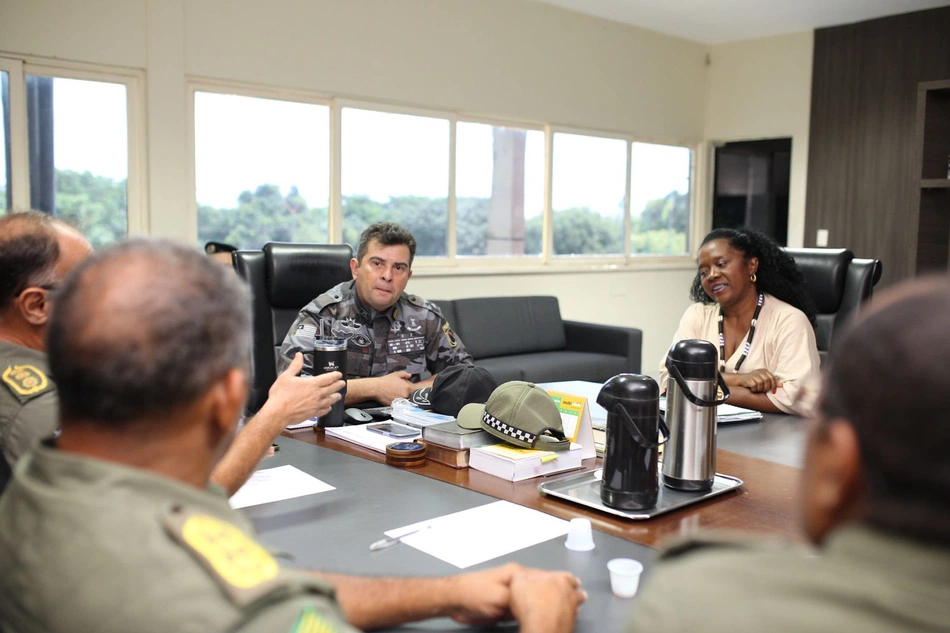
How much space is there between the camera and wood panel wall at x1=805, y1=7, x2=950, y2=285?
6.26 meters

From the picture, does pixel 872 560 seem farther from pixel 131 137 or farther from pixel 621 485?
pixel 131 137

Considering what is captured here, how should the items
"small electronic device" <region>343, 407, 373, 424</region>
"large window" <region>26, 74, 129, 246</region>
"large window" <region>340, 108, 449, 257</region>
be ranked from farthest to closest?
"large window" <region>340, 108, 449, 257</region> → "large window" <region>26, 74, 129, 246</region> → "small electronic device" <region>343, 407, 373, 424</region>

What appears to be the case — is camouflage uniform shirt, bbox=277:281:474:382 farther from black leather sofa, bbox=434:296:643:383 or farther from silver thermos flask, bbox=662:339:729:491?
black leather sofa, bbox=434:296:643:383

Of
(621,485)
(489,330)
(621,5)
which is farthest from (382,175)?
(621,485)

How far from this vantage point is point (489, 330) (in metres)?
5.23

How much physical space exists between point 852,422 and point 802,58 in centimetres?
724

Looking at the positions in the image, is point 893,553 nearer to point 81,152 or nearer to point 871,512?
point 871,512

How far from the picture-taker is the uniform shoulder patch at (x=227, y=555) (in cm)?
63

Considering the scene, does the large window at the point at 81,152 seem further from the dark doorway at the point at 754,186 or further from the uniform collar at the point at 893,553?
the dark doorway at the point at 754,186

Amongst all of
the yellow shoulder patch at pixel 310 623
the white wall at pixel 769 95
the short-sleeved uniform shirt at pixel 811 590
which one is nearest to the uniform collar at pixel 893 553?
the short-sleeved uniform shirt at pixel 811 590

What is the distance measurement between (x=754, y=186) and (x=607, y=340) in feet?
10.1

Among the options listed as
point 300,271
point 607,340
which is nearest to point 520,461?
point 300,271

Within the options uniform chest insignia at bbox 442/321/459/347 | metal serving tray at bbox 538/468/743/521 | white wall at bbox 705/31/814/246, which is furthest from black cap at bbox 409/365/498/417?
white wall at bbox 705/31/814/246

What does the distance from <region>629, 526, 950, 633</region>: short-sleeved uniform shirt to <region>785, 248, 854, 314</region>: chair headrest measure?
106 inches
